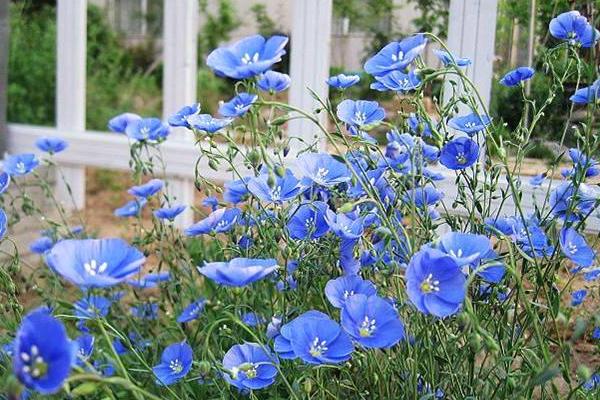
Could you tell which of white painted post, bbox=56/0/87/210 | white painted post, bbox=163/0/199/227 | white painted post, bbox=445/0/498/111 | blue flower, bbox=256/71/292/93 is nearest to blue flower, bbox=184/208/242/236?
blue flower, bbox=256/71/292/93

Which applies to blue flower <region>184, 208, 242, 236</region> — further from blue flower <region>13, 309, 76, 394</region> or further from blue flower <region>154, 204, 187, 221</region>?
blue flower <region>13, 309, 76, 394</region>

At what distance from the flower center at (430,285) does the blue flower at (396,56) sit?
16.8 inches

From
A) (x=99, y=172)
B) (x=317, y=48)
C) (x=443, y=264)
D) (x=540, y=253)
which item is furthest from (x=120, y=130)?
(x=99, y=172)

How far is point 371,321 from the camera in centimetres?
126

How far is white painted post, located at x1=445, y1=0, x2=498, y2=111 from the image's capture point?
103 inches

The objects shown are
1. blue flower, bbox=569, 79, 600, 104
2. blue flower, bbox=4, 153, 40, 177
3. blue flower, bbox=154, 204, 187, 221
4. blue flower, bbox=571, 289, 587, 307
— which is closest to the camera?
blue flower, bbox=569, 79, 600, 104

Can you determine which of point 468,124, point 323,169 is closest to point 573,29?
point 468,124

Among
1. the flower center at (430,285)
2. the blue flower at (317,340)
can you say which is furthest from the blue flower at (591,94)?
the blue flower at (317,340)

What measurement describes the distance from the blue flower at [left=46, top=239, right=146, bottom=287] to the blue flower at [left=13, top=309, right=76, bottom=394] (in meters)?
0.10

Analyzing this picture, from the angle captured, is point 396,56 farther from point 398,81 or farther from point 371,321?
point 371,321

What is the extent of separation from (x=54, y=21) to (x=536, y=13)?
7.85 feet

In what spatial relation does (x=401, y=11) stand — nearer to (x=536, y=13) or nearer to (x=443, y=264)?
(x=536, y=13)

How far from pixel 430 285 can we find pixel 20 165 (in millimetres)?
1399

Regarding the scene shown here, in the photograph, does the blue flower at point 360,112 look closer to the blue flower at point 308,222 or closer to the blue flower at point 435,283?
the blue flower at point 308,222
